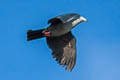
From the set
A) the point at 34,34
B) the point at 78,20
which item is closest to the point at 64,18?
the point at 34,34

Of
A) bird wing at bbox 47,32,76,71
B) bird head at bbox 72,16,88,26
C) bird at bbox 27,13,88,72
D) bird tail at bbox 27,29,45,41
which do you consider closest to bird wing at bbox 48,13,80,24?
bird at bbox 27,13,88,72

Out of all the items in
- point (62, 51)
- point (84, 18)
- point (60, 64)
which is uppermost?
point (84, 18)

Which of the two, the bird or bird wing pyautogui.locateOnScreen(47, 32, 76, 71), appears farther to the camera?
bird wing pyautogui.locateOnScreen(47, 32, 76, 71)

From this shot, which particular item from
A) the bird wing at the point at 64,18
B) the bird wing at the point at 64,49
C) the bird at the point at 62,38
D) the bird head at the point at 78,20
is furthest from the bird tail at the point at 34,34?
the bird head at the point at 78,20

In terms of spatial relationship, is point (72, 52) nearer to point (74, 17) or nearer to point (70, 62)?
point (70, 62)

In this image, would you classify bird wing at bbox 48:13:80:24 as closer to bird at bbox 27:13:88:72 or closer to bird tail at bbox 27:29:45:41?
bird at bbox 27:13:88:72

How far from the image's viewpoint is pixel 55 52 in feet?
42.9

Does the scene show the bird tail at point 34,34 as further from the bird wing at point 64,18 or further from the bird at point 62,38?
the bird wing at point 64,18

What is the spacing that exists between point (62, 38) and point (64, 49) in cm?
55

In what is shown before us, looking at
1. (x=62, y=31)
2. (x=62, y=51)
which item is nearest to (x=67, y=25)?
(x=62, y=31)

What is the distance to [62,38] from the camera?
45.9 ft

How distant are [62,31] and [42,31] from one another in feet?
2.70

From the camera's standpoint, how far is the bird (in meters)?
12.8

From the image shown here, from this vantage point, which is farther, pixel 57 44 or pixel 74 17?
pixel 57 44
